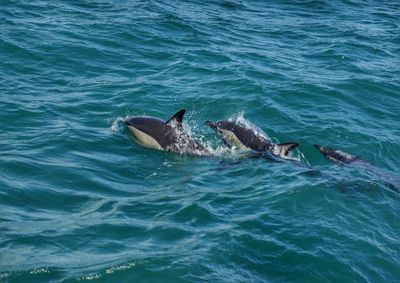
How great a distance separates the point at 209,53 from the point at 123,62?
3005mm

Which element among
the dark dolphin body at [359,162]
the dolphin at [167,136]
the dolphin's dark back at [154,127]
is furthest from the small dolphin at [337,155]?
the dolphin's dark back at [154,127]

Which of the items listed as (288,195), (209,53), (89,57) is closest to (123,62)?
(89,57)

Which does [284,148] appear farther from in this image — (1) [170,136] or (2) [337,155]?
(1) [170,136]

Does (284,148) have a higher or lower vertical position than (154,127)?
lower

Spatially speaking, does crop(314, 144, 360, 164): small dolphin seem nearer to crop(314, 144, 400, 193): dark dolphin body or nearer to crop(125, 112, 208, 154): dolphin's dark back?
crop(314, 144, 400, 193): dark dolphin body

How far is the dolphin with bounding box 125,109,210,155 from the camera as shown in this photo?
588 inches

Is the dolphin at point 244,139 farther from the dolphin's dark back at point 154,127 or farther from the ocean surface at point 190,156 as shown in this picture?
the dolphin's dark back at point 154,127

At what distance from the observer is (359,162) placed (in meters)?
15.2

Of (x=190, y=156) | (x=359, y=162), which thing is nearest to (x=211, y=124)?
(x=190, y=156)

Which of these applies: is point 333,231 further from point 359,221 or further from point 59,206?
point 59,206

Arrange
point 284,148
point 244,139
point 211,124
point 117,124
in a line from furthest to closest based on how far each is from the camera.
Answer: point 211,124 < point 117,124 < point 244,139 < point 284,148

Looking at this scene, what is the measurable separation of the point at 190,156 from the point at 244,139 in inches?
59.4

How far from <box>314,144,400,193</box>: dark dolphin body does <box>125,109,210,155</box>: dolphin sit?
8.65 feet

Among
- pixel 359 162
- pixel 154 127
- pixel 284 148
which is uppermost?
pixel 154 127
